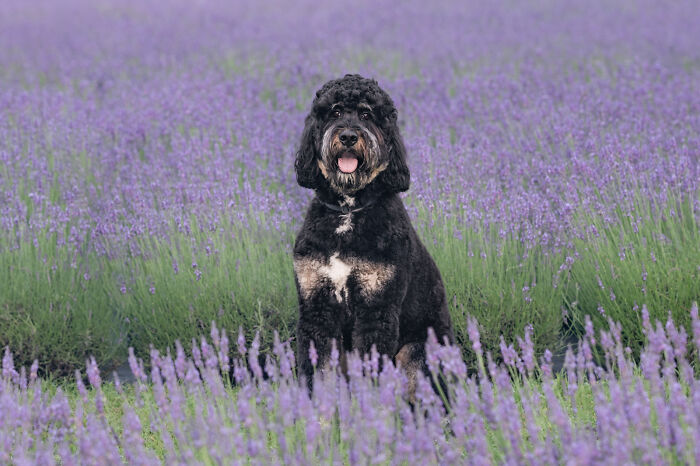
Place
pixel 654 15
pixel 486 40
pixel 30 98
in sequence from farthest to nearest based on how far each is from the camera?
pixel 654 15, pixel 486 40, pixel 30 98

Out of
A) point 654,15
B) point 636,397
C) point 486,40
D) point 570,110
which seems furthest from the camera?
point 654,15

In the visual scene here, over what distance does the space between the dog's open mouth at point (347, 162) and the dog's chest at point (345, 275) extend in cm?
35

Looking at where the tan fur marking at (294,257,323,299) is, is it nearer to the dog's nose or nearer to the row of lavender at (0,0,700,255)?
the dog's nose

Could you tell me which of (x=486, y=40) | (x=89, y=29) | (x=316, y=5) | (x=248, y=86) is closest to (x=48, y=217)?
(x=248, y=86)

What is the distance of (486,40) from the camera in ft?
38.9

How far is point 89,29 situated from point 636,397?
13.9 metres

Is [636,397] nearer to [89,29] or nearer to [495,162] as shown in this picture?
[495,162]

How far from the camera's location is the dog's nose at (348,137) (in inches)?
137

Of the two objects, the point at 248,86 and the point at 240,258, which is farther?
the point at 248,86

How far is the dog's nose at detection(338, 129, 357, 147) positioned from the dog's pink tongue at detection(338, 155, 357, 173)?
0.27ft

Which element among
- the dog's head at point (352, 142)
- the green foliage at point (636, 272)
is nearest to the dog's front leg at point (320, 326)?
the dog's head at point (352, 142)

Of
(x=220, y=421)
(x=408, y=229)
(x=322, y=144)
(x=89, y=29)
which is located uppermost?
(x=89, y=29)

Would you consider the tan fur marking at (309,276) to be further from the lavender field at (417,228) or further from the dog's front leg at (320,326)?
the lavender field at (417,228)

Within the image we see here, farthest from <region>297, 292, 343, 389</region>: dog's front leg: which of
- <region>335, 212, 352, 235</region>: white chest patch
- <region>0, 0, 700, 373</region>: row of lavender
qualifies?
<region>0, 0, 700, 373</region>: row of lavender
